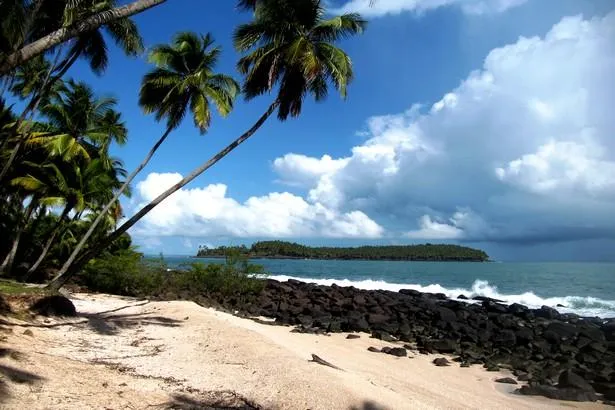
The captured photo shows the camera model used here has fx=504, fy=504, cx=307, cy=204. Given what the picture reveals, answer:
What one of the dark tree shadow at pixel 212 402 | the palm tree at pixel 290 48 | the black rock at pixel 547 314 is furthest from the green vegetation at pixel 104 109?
the black rock at pixel 547 314

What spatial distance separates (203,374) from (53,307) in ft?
16.2

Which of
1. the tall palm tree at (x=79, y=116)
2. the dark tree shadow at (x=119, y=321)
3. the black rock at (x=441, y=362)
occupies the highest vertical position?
the tall palm tree at (x=79, y=116)

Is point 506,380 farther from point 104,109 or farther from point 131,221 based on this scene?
point 104,109

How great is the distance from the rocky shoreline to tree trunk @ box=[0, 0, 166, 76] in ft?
33.4

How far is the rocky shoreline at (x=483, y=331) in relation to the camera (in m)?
12.1

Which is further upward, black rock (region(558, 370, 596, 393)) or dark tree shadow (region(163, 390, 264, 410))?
dark tree shadow (region(163, 390, 264, 410))

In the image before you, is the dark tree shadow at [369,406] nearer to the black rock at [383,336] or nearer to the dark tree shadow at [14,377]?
the dark tree shadow at [14,377]

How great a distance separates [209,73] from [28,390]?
15257mm

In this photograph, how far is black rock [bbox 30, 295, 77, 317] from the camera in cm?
1042

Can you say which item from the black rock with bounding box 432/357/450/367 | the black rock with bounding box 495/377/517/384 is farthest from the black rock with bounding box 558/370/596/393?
the black rock with bounding box 432/357/450/367

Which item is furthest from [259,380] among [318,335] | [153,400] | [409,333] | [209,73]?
[209,73]

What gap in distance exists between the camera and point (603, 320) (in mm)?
24578

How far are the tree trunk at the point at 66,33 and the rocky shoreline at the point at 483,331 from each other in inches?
401

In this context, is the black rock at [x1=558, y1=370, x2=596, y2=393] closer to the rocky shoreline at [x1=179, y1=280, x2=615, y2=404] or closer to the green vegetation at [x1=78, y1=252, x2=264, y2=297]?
the rocky shoreline at [x1=179, y1=280, x2=615, y2=404]
